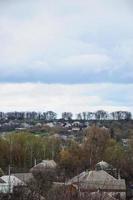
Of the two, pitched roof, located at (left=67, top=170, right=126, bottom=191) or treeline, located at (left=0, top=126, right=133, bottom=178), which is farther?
treeline, located at (left=0, top=126, right=133, bottom=178)

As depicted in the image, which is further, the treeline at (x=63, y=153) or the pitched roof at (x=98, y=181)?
the treeline at (x=63, y=153)

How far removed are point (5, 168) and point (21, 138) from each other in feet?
31.9

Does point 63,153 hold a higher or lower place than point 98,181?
higher

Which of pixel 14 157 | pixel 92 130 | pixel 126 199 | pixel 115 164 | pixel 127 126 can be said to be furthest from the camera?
pixel 127 126

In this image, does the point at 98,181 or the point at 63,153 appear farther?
the point at 63,153

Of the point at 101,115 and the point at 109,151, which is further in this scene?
the point at 101,115

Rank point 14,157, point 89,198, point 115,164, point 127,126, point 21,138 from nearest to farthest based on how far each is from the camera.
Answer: point 89,198 < point 115,164 < point 14,157 < point 21,138 < point 127,126

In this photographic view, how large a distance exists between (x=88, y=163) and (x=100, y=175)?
15.7m

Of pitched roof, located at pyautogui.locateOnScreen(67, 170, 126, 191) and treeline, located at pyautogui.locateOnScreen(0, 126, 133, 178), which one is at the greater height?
treeline, located at pyautogui.locateOnScreen(0, 126, 133, 178)

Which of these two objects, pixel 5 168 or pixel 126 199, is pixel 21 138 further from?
pixel 126 199

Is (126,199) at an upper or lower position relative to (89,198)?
lower

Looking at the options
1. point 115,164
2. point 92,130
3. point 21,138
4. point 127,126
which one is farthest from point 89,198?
point 127,126

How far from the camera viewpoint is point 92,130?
68.7m

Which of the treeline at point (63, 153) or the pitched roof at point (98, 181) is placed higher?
the treeline at point (63, 153)
